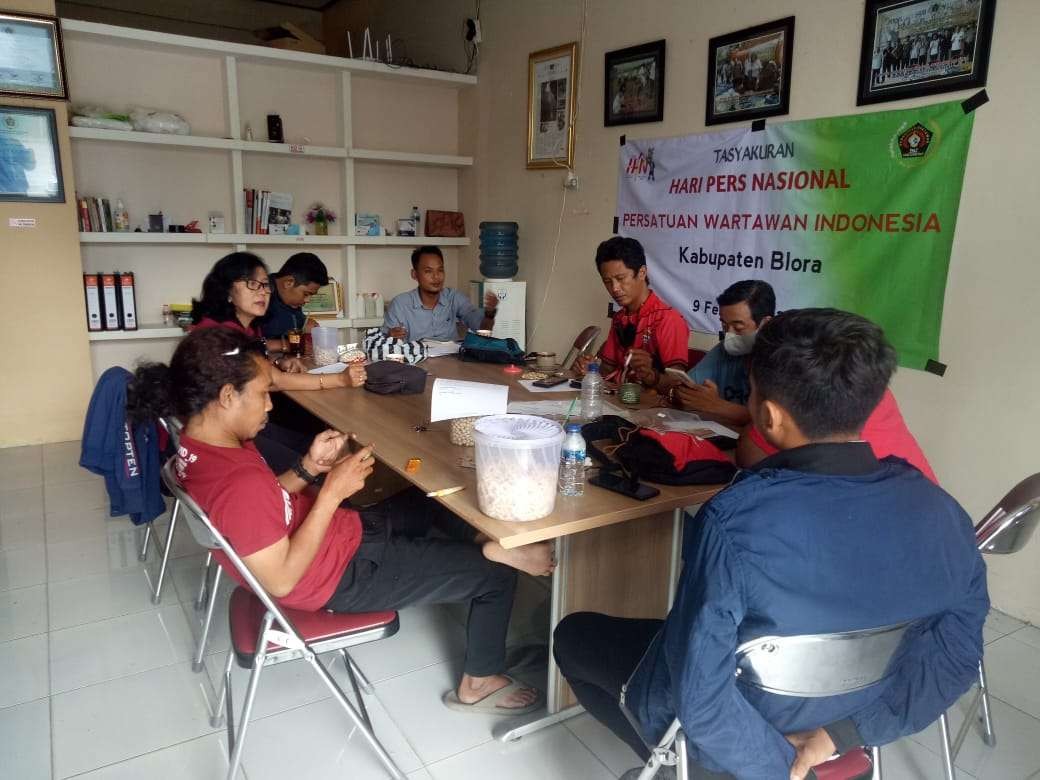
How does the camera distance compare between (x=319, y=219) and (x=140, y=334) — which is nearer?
(x=140, y=334)

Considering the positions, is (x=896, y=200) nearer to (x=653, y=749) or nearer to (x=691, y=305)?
(x=691, y=305)

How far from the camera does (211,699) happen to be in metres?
2.08

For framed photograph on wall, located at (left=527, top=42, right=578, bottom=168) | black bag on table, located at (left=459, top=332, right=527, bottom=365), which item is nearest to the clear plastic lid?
black bag on table, located at (left=459, top=332, right=527, bottom=365)

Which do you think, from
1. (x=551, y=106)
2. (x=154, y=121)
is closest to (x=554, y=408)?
(x=551, y=106)

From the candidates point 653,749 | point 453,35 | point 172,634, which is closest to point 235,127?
point 453,35

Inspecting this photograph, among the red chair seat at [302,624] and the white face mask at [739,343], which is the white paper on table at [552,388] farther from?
the red chair seat at [302,624]

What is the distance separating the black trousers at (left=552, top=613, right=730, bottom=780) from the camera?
138 cm

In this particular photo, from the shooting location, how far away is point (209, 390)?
4.92ft

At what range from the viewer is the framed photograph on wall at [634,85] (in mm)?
3760

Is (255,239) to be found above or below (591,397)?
above

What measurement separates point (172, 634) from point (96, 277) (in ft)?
9.09

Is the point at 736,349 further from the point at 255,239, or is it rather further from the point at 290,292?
the point at 255,239

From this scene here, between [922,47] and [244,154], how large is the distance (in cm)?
394

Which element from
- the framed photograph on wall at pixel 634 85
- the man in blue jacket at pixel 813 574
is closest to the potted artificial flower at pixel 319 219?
the framed photograph on wall at pixel 634 85
